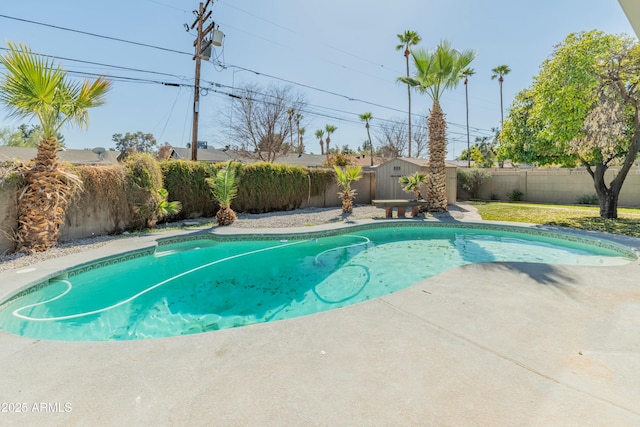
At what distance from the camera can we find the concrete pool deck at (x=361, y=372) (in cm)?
193

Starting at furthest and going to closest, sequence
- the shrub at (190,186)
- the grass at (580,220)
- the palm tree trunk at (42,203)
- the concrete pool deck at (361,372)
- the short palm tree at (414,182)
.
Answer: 1. the short palm tree at (414,182)
2. the shrub at (190,186)
3. the grass at (580,220)
4. the palm tree trunk at (42,203)
5. the concrete pool deck at (361,372)

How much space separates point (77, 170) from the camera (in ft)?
26.1

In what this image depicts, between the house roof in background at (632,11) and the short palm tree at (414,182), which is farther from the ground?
the house roof in background at (632,11)

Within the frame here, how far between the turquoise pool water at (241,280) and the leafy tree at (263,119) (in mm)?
18856

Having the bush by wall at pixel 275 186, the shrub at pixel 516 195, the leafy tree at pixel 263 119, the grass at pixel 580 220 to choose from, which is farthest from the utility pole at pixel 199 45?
the shrub at pixel 516 195

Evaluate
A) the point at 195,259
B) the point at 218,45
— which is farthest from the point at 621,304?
the point at 218,45

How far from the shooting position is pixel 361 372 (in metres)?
2.37

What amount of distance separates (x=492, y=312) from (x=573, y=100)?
30.2 ft

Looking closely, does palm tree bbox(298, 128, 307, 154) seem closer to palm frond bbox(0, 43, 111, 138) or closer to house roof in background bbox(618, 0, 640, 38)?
palm frond bbox(0, 43, 111, 138)

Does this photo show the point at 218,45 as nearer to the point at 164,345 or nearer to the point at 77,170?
the point at 77,170

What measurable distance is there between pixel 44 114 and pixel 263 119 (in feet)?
65.0

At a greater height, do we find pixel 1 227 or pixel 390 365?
pixel 1 227

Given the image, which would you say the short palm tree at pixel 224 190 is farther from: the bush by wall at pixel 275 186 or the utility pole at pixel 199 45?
the utility pole at pixel 199 45

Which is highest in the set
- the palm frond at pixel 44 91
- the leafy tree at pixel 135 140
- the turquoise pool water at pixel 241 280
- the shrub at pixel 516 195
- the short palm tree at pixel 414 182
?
the leafy tree at pixel 135 140
